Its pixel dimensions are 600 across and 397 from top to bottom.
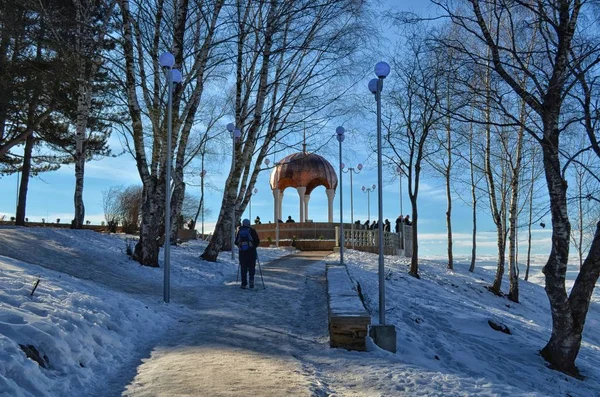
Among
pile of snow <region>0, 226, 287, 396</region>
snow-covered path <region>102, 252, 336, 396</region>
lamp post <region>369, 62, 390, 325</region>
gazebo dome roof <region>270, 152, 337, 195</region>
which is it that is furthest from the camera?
gazebo dome roof <region>270, 152, 337, 195</region>

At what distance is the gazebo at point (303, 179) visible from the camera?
126 feet

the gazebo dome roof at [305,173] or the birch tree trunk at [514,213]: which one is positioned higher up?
the gazebo dome roof at [305,173]

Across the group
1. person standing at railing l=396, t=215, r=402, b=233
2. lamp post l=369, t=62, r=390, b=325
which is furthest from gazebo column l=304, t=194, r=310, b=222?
lamp post l=369, t=62, r=390, b=325

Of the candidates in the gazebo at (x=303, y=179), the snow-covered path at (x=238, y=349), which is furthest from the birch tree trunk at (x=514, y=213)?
the gazebo at (x=303, y=179)

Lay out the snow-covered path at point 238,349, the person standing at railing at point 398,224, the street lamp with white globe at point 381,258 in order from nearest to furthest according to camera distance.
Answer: the snow-covered path at point 238,349 < the street lamp with white globe at point 381,258 < the person standing at railing at point 398,224

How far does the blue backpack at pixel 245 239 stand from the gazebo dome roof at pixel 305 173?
26724 mm

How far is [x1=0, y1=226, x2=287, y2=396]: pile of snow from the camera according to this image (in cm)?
436

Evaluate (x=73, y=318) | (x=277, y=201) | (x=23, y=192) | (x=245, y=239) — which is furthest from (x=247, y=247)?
(x=277, y=201)

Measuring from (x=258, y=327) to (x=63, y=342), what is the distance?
3021 millimetres

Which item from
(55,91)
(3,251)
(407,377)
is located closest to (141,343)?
(407,377)

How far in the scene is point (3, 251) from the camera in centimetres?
1198

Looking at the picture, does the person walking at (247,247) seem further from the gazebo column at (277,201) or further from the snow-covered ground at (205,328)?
the gazebo column at (277,201)

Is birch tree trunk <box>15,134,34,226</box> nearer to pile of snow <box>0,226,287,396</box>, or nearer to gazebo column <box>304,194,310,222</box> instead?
pile of snow <box>0,226,287,396</box>

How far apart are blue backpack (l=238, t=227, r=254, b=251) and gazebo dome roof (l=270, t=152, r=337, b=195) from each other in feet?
87.7
